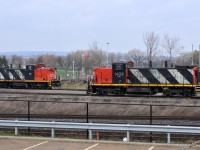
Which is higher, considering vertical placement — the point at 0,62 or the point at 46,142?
the point at 0,62

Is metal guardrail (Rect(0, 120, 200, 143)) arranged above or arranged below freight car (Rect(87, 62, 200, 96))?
below

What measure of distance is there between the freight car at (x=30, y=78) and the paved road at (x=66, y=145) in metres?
33.6

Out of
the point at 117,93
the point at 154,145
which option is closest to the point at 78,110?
the point at 117,93

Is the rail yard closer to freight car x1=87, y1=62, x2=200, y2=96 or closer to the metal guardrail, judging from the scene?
the metal guardrail

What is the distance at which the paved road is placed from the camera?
13.5m

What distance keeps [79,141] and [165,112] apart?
1131 centimetres

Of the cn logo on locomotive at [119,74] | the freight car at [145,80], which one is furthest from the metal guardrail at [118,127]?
the cn logo on locomotive at [119,74]

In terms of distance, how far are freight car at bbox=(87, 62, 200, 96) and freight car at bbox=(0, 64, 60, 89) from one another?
1212 centimetres

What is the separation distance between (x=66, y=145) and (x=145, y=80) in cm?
2362

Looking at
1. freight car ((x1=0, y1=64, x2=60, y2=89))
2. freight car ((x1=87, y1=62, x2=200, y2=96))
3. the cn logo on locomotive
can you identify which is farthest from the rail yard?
freight car ((x1=0, y1=64, x2=60, y2=89))

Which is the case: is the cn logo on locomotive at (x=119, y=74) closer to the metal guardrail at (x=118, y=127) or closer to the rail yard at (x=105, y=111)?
the rail yard at (x=105, y=111)

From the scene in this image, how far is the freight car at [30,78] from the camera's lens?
1913 inches

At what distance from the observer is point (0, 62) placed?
4038 inches

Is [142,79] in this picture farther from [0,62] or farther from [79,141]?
[0,62]
